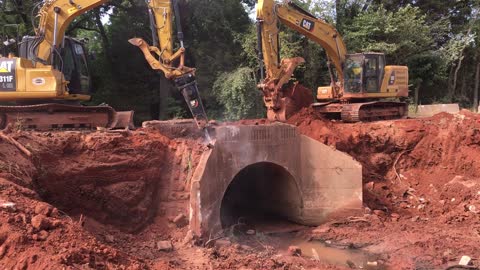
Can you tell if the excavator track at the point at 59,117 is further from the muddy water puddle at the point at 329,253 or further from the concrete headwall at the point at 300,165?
the muddy water puddle at the point at 329,253

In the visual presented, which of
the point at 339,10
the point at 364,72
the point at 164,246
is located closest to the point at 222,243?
the point at 164,246

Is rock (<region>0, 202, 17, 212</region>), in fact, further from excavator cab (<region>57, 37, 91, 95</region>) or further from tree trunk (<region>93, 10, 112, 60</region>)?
tree trunk (<region>93, 10, 112, 60</region>)

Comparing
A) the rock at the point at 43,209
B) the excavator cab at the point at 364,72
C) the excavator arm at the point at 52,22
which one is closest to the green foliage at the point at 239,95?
the excavator cab at the point at 364,72

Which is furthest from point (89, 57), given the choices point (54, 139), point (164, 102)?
point (164, 102)

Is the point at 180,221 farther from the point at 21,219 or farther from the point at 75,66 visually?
the point at 75,66

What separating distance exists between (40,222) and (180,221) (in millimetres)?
4751

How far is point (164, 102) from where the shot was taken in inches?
904

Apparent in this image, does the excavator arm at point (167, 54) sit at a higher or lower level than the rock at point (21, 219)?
higher

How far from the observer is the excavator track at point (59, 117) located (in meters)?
11.6

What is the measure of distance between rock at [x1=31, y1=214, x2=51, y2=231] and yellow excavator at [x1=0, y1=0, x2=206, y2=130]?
18.3ft

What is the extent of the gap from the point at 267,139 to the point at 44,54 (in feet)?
19.5

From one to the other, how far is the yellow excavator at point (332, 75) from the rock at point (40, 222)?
9.76 metres

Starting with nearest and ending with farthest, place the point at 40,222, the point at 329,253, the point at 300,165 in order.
→ the point at 40,222 → the point at 329,253 → the point at 300,165

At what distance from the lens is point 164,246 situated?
950 cm
